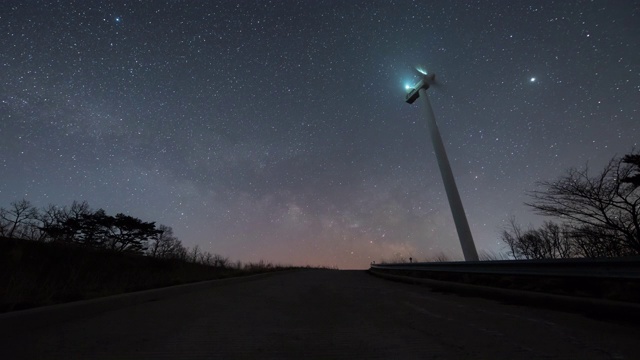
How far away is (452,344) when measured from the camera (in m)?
2.80

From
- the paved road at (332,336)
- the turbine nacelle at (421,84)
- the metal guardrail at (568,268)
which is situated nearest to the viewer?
the paved road at (332,336)

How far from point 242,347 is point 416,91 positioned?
3239 centimetres

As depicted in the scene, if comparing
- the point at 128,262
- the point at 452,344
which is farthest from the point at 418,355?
the point at 128,262

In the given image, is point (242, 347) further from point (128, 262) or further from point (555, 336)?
point (128, 262)

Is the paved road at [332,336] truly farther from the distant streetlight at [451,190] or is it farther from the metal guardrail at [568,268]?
the distant streetlight at [451,190]

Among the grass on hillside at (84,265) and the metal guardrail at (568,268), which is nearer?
the metal guardrail at (568,268)

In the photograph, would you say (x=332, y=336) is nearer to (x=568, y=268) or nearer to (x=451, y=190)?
(x=568, y=268)

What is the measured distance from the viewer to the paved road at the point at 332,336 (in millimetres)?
2596

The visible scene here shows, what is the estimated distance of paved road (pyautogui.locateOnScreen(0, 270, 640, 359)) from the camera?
8.52 ft

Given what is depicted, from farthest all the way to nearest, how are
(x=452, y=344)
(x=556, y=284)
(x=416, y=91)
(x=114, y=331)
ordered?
(x=416, y=91), (x=556, y=284), (x=114, y=331), (x=452, y=344)

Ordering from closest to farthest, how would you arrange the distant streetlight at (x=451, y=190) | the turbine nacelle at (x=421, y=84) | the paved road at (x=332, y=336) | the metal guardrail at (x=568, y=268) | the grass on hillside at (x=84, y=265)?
the paved road at (x=332, y=336) → the metal guardrail at (x=568, y=268) → the grass on hillside at (x=84, y=265) → the distant streetlight at (x=451, y=190) → the turbine nacelle at (x=421, y=84)

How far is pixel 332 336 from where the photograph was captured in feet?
10.6

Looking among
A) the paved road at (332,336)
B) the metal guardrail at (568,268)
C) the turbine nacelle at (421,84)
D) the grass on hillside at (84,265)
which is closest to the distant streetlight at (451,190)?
the turbine nacelle at (421,84)

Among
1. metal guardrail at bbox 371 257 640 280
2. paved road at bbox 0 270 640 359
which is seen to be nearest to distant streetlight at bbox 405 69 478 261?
metal guardrail at bbox 371 257 640 280
